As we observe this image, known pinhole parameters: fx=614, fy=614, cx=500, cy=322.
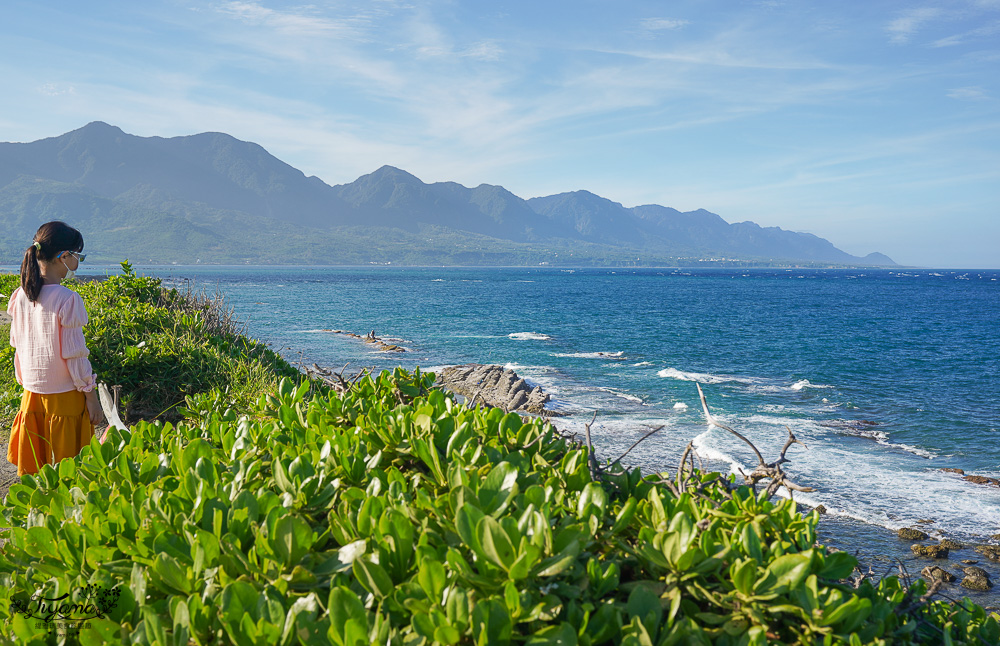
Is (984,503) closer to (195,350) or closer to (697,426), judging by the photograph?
(697,426)

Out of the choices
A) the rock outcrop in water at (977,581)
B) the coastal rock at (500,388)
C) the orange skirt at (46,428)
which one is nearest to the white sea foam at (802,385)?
the coastal rock at (500,388)

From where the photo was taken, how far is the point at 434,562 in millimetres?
1309

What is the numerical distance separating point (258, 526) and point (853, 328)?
5250 centimetres

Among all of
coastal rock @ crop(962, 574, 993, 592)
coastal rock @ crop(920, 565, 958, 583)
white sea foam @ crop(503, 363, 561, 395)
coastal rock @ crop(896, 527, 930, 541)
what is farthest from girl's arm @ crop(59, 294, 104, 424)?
white sea foam @ crop(503, 363, 561, 395)

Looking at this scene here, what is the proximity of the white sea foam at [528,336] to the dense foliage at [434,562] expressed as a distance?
3335 centimetres

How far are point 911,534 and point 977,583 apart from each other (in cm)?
134

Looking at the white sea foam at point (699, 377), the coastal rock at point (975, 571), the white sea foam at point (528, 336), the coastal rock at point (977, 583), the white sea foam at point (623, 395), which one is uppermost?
the white sea foam at point (528, 336)

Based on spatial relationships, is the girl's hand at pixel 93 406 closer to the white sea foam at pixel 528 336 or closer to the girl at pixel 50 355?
the girl at pixel 50 355

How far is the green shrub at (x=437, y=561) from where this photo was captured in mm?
1299

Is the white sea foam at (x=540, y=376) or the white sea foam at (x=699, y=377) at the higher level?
the white sea foam at (x=699, y=377)

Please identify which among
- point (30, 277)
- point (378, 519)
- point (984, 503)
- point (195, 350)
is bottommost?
point (984, 503)

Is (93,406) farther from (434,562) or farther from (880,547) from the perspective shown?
(880,547)

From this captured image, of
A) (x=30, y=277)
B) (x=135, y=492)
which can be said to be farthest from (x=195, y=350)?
(x=135, y=492)

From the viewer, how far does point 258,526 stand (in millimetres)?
1653
